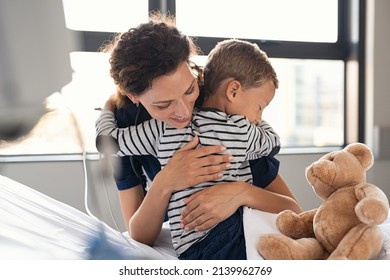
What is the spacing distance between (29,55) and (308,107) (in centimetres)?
52

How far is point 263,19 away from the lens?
853 millimetres

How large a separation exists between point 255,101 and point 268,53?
0.13m

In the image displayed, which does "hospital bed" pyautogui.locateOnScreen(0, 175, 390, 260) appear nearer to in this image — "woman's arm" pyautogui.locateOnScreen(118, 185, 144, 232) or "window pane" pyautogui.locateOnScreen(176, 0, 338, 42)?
"woman's arm" pyautogui.locateOnScreen(118, 185, 144, 232)

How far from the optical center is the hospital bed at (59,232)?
0.67m

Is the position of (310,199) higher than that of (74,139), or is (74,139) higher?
(74,139)

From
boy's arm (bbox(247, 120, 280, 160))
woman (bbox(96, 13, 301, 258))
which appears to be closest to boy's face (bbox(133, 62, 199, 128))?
woman (bbox(96, 13, 301, 258))

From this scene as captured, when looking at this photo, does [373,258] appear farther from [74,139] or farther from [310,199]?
[74,139]

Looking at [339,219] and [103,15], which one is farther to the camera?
[103,15]

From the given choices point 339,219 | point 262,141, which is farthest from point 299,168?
point 339,219

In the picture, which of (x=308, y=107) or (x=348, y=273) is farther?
(x=308, y=107)

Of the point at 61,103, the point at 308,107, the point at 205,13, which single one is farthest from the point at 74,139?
the point at 308,107

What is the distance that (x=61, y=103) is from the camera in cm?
79

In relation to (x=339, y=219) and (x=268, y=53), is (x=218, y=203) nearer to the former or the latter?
(x=339, y=219)

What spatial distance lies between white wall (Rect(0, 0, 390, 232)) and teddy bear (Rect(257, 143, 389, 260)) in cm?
9
